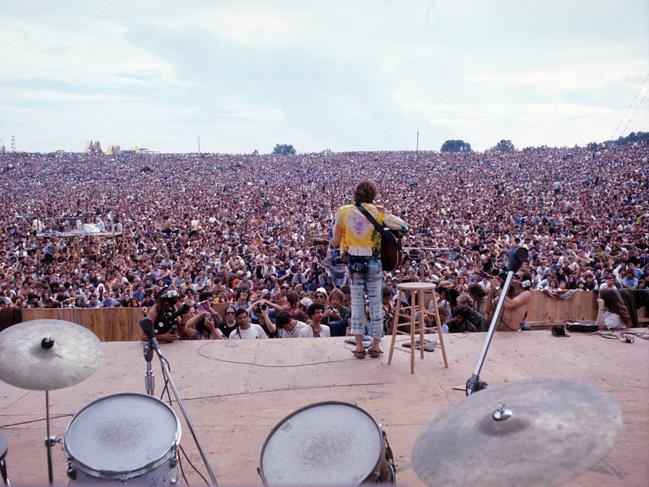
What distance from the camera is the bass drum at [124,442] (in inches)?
89.0

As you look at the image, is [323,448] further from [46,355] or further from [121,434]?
[46,355]

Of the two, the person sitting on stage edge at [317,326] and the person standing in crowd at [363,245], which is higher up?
the person standing in crowd at [363,245]

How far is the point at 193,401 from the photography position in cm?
407

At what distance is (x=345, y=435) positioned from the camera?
7.23 ft

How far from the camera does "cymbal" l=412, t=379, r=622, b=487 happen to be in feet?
4.80

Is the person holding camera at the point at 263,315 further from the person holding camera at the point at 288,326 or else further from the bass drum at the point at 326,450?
the bass drum at the point at 326,450

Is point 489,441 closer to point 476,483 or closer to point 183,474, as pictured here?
point 476,483

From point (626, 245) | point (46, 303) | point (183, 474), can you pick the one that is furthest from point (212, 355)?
point (626, 245)

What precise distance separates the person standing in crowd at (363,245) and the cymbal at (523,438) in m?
2.69

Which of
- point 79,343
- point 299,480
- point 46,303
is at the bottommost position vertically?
point 46,303

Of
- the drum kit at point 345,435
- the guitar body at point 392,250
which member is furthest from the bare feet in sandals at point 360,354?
the drum kit at point 345,435

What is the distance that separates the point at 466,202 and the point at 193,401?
22.6 metres

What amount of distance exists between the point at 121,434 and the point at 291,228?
57.1ft

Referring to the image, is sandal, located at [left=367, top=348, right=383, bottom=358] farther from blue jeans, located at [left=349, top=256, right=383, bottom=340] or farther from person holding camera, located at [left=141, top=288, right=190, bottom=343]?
person holding camera, located at [left=141, top=288, right=190, bottom=343]
